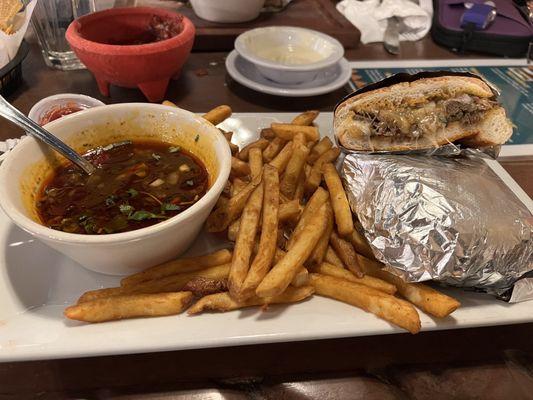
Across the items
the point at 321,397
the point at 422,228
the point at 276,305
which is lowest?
the point at 321,397

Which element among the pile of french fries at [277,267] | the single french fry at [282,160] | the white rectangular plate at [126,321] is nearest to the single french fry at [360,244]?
the pile of french fries at [277,267]

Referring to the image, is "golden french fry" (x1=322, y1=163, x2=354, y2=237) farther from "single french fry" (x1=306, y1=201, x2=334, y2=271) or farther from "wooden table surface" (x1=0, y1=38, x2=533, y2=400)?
"wooden table surface" (x1=0, y1=38, x2=533, y2=400)

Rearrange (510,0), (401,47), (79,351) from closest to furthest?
(79,351), (401,47), (510,0)

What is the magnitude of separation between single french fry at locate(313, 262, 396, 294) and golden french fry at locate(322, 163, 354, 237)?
12 cm

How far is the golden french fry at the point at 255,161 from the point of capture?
1670mm

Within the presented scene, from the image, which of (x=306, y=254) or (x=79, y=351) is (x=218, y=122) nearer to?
(x=306, y=254)

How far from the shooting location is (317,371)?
4.42ft

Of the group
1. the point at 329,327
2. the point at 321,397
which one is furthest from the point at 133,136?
the point at 321,397

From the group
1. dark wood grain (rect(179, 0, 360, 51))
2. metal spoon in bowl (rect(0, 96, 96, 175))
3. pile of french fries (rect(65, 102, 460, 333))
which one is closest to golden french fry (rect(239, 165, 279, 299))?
pile of french fries (rect(65, 102, 460, 333))

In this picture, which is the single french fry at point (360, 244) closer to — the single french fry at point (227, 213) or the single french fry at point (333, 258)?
the single french fry at point (333, 258)

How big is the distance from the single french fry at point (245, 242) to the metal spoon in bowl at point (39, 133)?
593 millimetres

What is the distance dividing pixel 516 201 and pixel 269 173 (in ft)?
2.78

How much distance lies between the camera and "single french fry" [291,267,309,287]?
134 centimetres

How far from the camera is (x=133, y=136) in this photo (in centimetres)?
174
